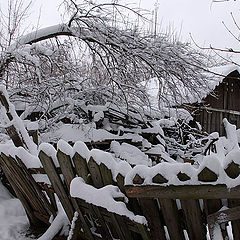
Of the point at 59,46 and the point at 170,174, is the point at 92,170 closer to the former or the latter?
the point at 170,174

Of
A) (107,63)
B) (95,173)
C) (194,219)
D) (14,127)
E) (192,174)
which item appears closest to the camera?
(192,174)

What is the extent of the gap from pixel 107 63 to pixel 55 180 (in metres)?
3.40

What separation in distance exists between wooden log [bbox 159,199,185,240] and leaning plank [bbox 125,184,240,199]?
0.12 m

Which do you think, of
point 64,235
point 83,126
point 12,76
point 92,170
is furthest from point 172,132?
point 92,170

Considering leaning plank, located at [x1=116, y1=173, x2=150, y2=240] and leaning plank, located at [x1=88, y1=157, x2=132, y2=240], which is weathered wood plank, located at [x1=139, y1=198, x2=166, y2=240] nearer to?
leaning plank, located at [x1=116, y1=173, x2=150, y2=240]

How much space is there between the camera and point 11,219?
3.21m

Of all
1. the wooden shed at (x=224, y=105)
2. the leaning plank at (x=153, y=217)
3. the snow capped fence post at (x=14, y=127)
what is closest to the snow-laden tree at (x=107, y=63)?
the snow capped fence post at (x=14, y=127)

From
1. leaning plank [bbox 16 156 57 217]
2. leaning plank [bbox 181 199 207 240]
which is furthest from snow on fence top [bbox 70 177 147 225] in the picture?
leaning plank [bbox 16 156 57 217]

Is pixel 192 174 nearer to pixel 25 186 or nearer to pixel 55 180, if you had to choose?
pixel 55 180

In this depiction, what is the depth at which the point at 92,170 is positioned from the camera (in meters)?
2.00

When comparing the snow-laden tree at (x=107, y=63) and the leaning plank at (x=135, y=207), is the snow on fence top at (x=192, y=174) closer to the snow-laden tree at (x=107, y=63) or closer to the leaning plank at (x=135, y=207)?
the leaning plank at (x=135, y=207)

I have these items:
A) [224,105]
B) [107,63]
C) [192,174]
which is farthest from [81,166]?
[224,105]

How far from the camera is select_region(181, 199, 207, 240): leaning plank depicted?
1687 millimetres

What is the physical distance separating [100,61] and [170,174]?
4.24 metres
